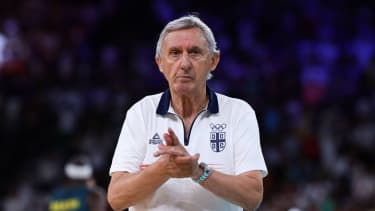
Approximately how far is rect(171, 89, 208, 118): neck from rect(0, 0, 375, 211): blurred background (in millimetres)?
5987

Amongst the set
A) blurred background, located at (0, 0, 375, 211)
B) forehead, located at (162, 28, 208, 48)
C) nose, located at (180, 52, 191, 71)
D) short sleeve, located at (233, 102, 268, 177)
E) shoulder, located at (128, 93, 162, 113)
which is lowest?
blurred background, located at (0, 0, 375, 211)

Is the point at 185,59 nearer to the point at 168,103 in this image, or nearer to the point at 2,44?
the point at 168,103

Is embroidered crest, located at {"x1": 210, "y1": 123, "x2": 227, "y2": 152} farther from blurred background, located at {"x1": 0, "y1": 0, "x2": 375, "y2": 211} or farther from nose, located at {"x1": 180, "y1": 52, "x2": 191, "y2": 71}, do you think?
blurred background, located at {"x1": 0, "y1": 0, "x2": 375, "y2": 211}

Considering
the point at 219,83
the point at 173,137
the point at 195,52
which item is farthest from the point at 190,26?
the point at 219,83

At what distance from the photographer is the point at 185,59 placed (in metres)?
3.77

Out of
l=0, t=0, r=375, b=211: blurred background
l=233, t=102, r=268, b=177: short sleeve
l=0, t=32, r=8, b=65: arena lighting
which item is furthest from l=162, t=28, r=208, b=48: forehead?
l=0, t=32, r=8, b=65: arena lighting

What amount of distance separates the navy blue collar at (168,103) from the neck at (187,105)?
0.11 feet

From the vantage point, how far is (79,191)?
6.86m

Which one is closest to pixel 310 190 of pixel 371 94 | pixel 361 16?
pixel 371 94

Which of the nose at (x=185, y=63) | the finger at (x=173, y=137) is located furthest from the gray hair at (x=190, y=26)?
the finger at (x=173, y=137)

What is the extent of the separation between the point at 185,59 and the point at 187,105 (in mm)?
281

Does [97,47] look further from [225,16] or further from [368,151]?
[368,151]

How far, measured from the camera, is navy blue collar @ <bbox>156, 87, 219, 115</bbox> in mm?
3947

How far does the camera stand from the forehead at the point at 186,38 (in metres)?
3.79
